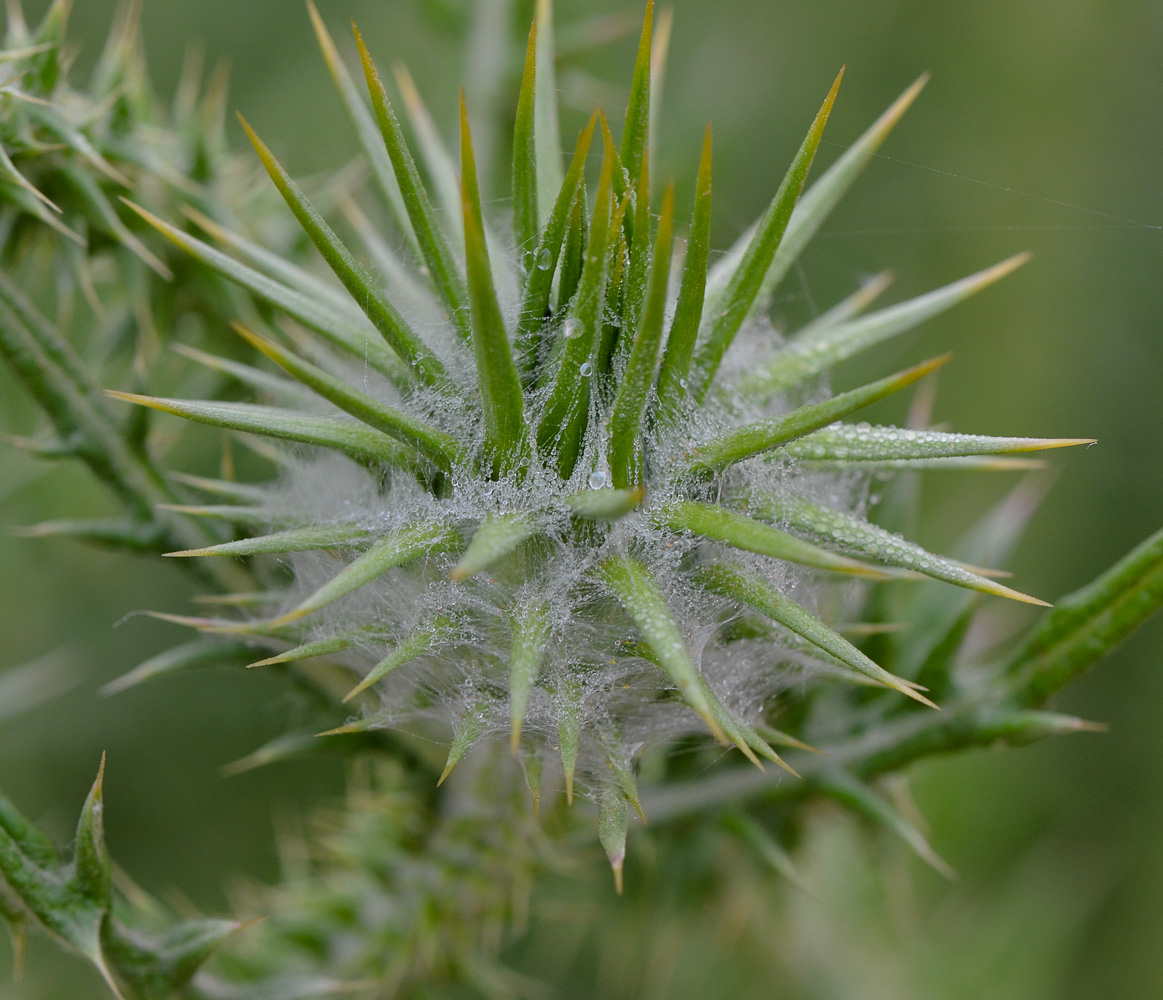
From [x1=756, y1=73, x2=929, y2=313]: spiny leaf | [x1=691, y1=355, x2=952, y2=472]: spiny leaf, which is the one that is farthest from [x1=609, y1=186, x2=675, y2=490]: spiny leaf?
[x1=756, y1=73, x2=929, y2=313]: spiny leaf

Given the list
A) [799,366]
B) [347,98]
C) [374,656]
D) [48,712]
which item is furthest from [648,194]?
[48,712]

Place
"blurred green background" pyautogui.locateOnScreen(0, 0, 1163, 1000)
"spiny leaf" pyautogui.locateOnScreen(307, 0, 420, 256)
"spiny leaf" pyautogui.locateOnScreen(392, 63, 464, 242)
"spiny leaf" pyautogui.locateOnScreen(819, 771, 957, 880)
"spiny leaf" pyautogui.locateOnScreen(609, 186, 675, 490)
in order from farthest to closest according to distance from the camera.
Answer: "blurred green background" pyautogui.locateOnScreen(0, 0, 1163, 1000) → "spiny leaf" pyautogui.locateOnScreen(819, 771, 957, 880) → "spiny leaf" pyautogui.locateOnScreen(392, 63, 464, 242) → "spiny leaf" pyautogui.locateOnScreen(307, 0, 420, 256) → "spiny leaf" pyautogui.locateOnScreen(609, 186, 675, 490)

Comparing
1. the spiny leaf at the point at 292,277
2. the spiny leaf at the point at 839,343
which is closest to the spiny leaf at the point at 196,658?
the spiny leaf at the point at 292,277

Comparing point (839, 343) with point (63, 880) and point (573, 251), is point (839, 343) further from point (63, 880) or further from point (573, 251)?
point (63, 880)

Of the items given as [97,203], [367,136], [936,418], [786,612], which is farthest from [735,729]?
[936,418]

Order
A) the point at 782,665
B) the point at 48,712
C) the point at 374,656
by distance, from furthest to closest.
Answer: the point at 48,712 < the point at 782,665 < the point at 374,656

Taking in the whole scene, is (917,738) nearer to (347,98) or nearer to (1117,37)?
(347,98)

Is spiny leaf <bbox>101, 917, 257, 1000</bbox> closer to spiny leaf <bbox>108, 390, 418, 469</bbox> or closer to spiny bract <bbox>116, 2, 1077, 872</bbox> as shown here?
spiny bract <bbox>116, 2, 1077, 872</bbox>
